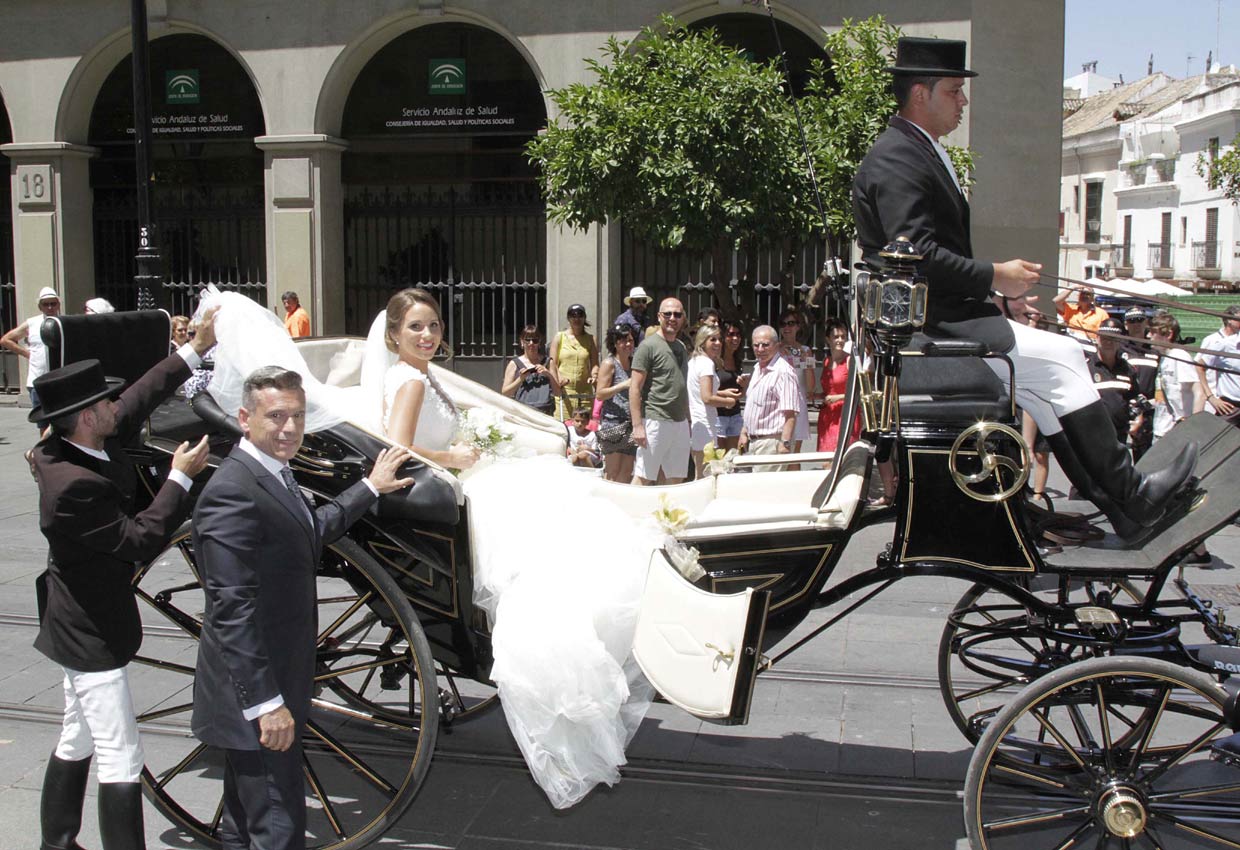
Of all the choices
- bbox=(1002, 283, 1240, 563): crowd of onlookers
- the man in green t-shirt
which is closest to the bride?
the man in green t-shirt

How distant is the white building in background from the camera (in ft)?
157

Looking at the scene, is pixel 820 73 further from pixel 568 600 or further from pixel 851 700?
pixel 568 600

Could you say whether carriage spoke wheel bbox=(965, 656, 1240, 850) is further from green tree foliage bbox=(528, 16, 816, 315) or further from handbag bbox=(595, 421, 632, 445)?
green tree foliage bbox=(528, 16, 816, 315)

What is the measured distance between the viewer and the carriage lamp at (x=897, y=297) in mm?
3678

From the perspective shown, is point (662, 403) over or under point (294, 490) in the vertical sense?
under

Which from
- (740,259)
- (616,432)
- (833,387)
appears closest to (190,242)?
Result: (740,259)

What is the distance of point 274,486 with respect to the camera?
3451 millimetres

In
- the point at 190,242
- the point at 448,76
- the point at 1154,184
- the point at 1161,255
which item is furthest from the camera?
the point at 1161,255

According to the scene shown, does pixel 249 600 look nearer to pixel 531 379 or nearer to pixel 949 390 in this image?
pixel 949 390

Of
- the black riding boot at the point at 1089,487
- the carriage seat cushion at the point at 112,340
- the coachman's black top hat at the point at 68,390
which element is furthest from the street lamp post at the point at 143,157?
the black riding boot at the point at 1089,487

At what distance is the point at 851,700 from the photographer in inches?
223

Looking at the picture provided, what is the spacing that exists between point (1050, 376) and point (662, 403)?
5297 mm

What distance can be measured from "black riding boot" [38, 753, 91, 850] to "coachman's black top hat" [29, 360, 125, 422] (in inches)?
45.6

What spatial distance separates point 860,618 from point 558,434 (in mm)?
2600
